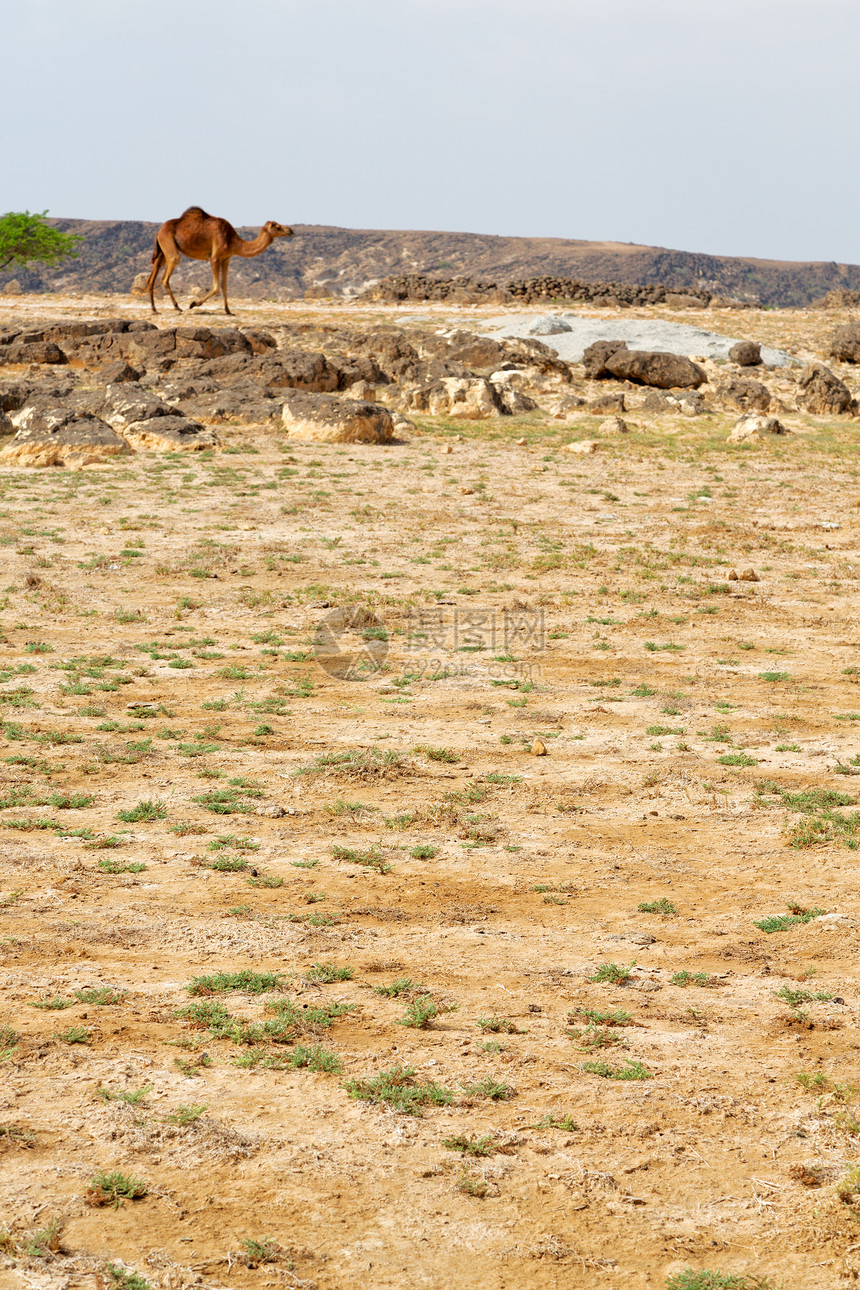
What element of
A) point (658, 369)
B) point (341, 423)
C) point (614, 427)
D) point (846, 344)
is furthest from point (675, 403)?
point (846, 344)

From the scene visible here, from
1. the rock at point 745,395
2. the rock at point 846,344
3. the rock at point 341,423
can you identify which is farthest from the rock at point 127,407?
the rock at point 846,344

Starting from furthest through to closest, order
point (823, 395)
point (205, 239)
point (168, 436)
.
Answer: point (205, 239) < point (823, 395) < point (168, 436)

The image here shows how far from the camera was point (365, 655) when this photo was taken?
33.2ft

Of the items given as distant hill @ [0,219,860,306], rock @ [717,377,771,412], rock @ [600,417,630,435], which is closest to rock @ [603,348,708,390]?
rock @ [717,377,771,412]

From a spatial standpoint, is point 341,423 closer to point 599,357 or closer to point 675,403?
point 675,403

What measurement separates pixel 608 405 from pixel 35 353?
537 inches

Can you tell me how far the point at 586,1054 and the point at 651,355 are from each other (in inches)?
967

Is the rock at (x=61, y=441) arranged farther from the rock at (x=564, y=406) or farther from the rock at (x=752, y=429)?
the rock at (x=752, y=429)

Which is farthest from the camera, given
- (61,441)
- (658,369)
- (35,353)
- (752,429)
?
(658,369)

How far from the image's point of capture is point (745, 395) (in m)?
25.4

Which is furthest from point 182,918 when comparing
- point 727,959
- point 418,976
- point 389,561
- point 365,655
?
point 389,561

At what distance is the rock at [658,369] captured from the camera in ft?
87.0

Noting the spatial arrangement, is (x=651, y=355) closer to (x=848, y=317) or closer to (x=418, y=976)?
(x=848, y=317)

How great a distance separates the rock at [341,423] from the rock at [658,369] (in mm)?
8144
